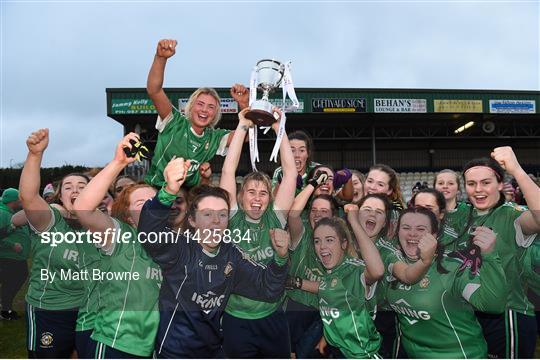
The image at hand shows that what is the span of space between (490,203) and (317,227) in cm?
116

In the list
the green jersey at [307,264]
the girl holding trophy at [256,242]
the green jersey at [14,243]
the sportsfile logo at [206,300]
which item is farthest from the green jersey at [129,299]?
the green jersey at [14,243]

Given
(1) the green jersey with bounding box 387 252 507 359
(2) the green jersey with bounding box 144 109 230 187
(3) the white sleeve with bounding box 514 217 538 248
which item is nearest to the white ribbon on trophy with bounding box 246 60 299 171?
(2) the green jersey with bounding box 144 109 230 187

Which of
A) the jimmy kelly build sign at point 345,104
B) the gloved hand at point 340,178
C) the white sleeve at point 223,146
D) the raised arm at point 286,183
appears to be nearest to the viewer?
the raised arm at point 286,183

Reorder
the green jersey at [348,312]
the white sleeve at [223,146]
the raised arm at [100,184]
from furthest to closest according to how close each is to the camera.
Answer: the white sleeve at [223,146] → the green jersey at [348,312] → the raised arm at [100,184]

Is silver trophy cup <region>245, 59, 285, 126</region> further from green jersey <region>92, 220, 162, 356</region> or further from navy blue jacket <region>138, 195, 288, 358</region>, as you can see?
green jersey <region>92, 220, 162, 356</region>

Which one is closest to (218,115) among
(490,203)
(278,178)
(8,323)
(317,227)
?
(278,178)

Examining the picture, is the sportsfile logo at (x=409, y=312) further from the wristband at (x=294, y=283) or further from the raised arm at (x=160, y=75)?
the raised arm at (x=160, y=75)

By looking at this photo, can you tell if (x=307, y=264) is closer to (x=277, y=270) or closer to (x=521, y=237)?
(x=277, y=270)

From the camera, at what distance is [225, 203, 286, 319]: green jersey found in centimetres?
281

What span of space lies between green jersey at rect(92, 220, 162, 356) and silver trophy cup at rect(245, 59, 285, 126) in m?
1.10

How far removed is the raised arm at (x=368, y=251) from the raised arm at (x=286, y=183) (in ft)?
1.40

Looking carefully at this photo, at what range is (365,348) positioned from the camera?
2.77m

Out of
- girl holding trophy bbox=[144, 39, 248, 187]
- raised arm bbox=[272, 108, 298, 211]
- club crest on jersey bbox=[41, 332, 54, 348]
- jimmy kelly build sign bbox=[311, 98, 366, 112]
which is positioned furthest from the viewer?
jimmy kelly build sign bbox=[311, 98, 366, 112]

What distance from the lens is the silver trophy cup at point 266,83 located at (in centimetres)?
288
